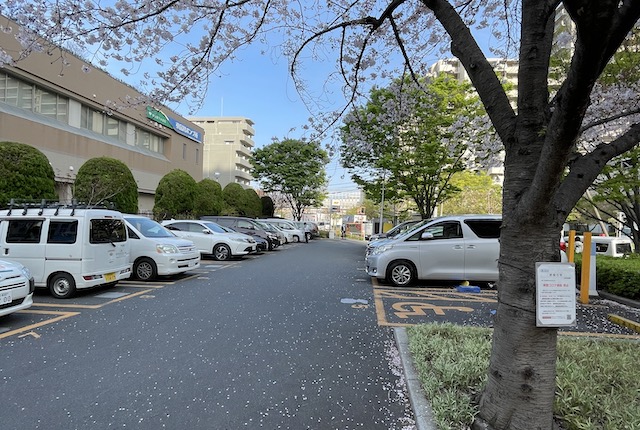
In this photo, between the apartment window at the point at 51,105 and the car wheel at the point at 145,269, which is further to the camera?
the apartment window at the point at 51,105

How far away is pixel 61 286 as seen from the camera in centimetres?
682

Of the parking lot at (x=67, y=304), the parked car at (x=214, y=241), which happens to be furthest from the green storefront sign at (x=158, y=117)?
the parking lot at (x=67, y=304)

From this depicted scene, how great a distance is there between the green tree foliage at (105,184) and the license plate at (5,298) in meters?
10.2

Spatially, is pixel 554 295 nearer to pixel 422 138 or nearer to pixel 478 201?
pixel 422 138

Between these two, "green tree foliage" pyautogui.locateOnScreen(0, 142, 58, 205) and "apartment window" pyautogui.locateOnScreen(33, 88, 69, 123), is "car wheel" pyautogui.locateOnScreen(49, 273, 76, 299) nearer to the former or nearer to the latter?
"green tree foliage" pyautogui.locateOnScreen(0, 142, 58, 205)

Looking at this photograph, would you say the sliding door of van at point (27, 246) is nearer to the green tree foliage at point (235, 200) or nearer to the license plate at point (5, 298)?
the license plate at point (5, 298)

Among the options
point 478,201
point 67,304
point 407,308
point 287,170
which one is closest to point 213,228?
point 67,304

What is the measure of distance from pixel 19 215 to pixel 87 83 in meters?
15.4

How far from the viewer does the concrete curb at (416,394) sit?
2.65m

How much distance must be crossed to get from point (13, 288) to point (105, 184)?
36.3 feet

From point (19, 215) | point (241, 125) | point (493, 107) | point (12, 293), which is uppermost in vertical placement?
point (241, 125)

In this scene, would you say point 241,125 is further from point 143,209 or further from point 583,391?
point 583,391

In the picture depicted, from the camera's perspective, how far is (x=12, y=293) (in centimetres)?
495

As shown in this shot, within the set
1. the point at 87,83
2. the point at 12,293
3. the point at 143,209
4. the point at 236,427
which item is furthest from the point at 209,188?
the point at 236,427
